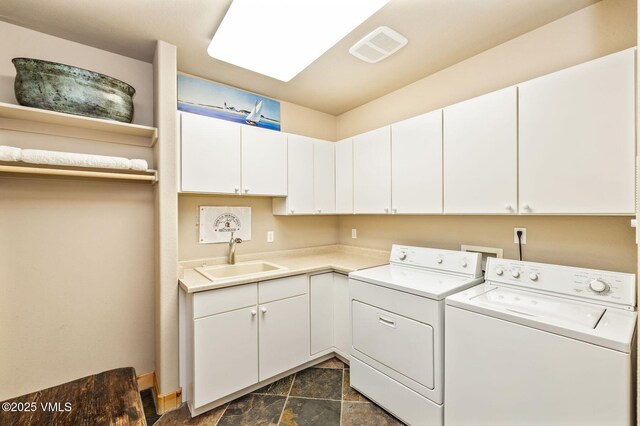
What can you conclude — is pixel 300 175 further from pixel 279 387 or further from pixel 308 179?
pixel 279 387

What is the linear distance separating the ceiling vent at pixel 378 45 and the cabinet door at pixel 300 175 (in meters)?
0.96

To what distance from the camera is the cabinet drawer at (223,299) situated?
6.23 ft

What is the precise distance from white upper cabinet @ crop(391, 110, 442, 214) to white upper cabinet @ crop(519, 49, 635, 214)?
551mm

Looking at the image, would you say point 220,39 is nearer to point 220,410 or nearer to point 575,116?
point 575,116

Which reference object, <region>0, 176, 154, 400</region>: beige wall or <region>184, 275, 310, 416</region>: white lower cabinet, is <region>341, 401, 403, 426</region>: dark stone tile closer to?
<region>184, 275, 310, 416</region>: white lower cabinet

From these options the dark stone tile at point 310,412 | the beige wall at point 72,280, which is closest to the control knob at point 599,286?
the dark stone tile at point 310,412

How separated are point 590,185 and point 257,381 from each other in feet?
8.09

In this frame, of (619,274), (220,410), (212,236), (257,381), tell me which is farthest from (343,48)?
(220,410)

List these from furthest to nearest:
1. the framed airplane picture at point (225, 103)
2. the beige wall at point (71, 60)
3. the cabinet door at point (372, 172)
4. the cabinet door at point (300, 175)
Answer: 1. the cabinet door at point (300, 175)
2. the cabinet door at point (372, 172)
3. the framed airplane picture at point (225, 103)
4. the beige wall at point (71, 60)

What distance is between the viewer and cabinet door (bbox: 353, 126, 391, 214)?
99.0 inches

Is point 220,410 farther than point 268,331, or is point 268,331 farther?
point 268,331

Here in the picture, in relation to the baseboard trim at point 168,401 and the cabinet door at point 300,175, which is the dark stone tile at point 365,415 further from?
the cabinet door at point 300,175

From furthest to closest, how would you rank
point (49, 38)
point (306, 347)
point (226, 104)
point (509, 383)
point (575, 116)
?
1. point (226, 104)
2. point (306, 347)
3. point (49, 38)
4. point (575, 116)
5. point (509, 383)

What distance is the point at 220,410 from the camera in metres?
1.99
